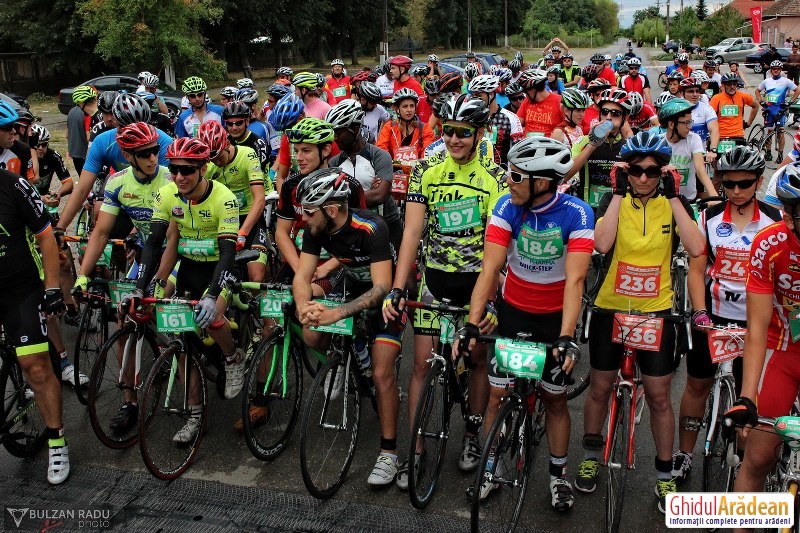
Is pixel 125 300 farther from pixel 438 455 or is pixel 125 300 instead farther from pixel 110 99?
pixel 110 99

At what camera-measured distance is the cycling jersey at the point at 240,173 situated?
6867mm

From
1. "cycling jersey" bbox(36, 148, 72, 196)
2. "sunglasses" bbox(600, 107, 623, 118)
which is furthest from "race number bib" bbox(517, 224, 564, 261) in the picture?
"cycling jersey" bbox(36, 148, 72, 196)

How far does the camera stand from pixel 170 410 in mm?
5383

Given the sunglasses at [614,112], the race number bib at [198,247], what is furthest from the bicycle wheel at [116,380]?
the sunglasses at [614,112]

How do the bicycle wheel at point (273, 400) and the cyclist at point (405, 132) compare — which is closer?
the bicycle wheel at point (273, 400)

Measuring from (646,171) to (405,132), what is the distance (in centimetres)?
528

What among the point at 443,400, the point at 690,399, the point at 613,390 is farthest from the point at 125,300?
the point at 690,399

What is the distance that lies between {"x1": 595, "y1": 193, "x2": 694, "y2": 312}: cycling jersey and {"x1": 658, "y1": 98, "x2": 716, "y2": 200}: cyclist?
9.54ft

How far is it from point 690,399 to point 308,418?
8.18 feet

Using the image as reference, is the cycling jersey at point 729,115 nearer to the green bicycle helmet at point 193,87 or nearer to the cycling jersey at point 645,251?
the green bicycle helmet at point 193,87

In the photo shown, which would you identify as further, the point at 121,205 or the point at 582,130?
the point at 582,130

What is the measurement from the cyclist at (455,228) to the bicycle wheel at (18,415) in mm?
2779

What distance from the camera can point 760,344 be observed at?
3.69 meters

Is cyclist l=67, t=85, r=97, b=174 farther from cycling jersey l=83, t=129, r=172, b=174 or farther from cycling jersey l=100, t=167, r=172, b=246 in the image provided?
cycling jersey l=100, t=167, r=172, b=246
